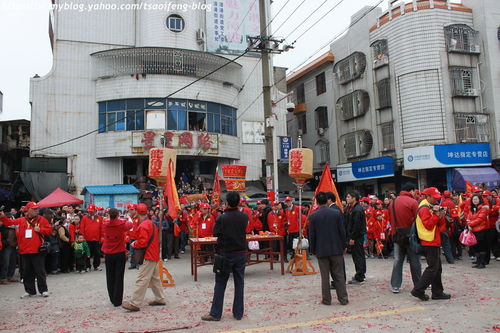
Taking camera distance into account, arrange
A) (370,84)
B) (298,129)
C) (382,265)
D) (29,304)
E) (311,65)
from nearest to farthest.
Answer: (29,304), (382,265), (370,84), (311,65), (298,129)

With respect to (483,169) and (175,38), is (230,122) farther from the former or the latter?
(483,169)

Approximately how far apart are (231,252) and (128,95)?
20109 mm

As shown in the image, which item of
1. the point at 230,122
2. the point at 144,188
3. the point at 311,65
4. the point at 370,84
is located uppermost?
the point at 311,65

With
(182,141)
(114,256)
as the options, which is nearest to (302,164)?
(114,256)

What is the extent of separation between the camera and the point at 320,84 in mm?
30828

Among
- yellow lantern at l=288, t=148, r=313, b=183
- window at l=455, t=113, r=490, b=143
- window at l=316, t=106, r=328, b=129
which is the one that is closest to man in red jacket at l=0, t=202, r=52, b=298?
yellow lantern at l=288, t=148, r=313, b=183

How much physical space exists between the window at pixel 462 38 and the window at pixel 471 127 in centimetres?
366

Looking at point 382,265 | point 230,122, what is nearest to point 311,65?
point 230,122

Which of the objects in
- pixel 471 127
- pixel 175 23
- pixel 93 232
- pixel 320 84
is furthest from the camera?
pixel 320 84

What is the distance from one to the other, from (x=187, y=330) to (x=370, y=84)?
76.1 feet

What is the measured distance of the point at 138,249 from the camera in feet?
22.7

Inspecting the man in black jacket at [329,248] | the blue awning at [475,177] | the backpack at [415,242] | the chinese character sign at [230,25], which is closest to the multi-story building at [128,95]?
the chinese character sign at [230,25]

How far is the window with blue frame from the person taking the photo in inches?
944

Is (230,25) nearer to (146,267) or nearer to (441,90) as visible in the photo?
(441,90)
